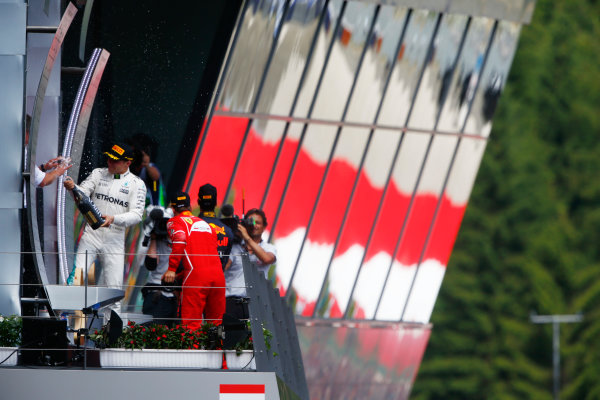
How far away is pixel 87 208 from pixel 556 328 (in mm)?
41654

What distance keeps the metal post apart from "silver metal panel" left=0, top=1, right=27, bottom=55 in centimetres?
3897

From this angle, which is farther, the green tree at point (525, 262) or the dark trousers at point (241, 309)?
the green tree at point (525, 262)

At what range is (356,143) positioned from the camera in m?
22.1

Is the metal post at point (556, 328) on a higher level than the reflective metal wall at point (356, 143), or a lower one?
lower

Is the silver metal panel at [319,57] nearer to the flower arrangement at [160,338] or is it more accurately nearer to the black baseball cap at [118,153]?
the black baseball cap at [118,153]

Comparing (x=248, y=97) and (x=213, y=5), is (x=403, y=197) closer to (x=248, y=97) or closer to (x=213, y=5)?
(x=248, y=97)

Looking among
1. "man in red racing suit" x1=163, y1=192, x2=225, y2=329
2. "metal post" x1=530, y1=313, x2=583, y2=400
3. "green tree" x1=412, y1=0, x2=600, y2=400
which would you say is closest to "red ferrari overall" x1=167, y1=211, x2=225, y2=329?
"man in red racing suit" x1=163, y1=192, x2=225, y2=329

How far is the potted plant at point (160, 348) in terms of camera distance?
10.7 meters

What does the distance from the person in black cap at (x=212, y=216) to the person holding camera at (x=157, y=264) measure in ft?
2.05

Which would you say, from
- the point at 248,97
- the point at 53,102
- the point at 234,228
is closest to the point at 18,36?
the point at 53,102

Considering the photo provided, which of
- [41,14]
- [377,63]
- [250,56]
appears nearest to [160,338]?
[41,14]

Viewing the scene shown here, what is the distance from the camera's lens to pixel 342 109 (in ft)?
70.8

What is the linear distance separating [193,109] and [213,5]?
1607 mm

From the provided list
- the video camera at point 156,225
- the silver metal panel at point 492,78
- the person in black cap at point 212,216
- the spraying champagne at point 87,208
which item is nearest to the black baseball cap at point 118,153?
the spraying champagne at point 87,208
